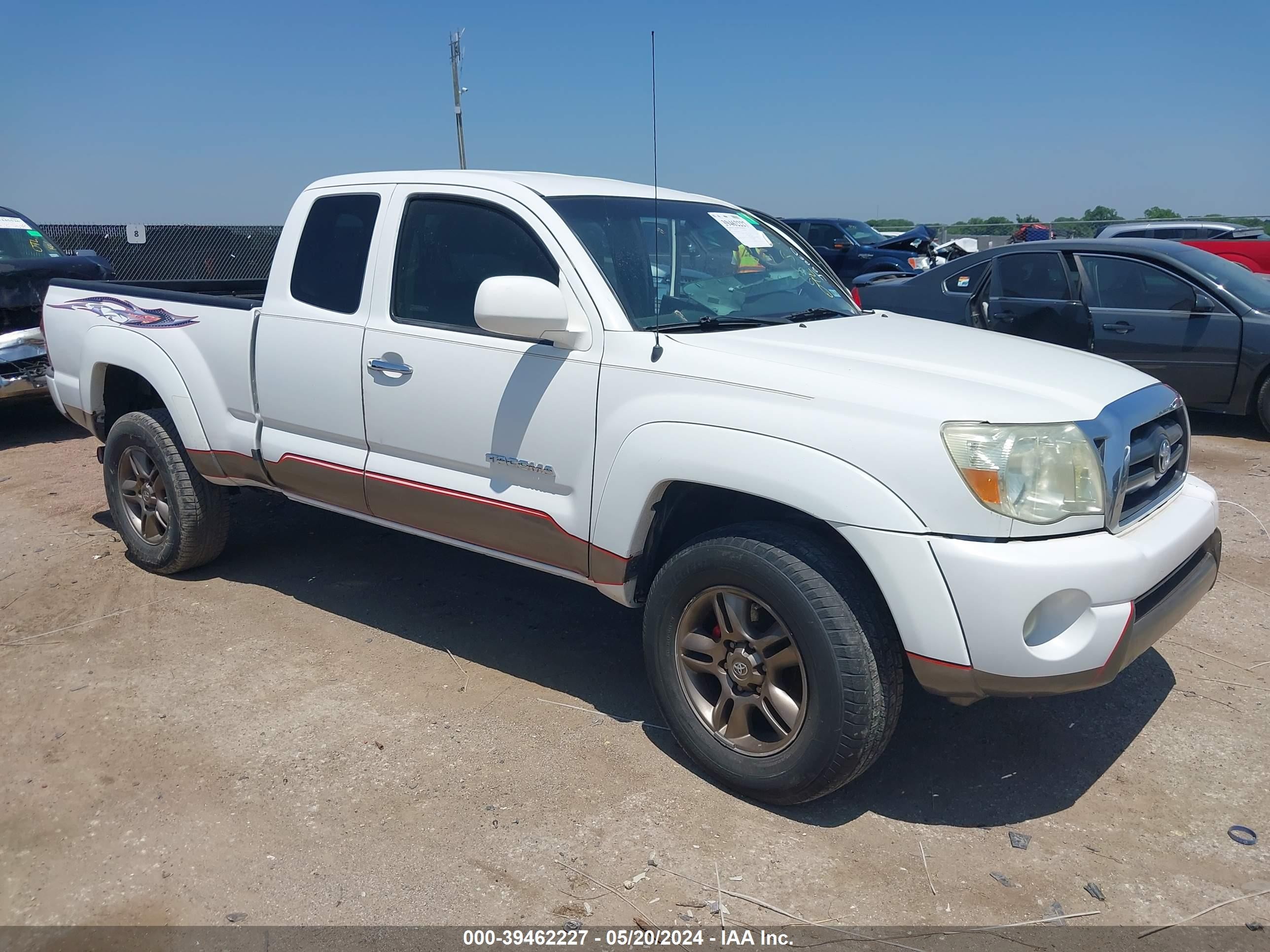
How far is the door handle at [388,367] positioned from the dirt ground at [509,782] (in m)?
1.26

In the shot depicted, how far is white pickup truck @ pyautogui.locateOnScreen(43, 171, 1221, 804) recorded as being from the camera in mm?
2850

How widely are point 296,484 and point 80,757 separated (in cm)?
141

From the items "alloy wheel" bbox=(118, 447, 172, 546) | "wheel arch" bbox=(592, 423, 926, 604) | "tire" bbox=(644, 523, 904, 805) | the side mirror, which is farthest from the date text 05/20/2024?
"alloy wheel" bbox=(118, 447, 172, 546)

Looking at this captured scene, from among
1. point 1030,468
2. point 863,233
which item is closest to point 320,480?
point 1030,468

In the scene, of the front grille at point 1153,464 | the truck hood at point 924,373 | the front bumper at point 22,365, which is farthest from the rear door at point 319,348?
the front bumper at point 22,365

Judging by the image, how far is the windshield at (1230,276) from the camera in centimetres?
788

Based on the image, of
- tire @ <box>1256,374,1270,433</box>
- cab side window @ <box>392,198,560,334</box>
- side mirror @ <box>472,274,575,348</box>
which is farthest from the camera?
tire @ <box>1256,374,1270,433</box>

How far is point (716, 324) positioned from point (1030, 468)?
4.13 ft

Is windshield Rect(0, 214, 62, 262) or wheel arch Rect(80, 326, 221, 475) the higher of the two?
windshield Rect(0, 214, 62, 262)

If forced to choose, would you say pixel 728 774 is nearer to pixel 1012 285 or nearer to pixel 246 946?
pixel 246 946

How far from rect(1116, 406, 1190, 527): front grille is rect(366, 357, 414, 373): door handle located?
101 inches

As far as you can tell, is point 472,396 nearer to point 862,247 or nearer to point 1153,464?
point 1153,464

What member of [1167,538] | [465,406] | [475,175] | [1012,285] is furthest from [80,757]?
[1012,285]

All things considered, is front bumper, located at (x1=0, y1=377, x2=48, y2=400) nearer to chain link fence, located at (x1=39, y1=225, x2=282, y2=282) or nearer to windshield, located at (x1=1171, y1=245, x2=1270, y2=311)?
chain link fence, located at (x1=39, y1=225, x2=282, y2=282)
